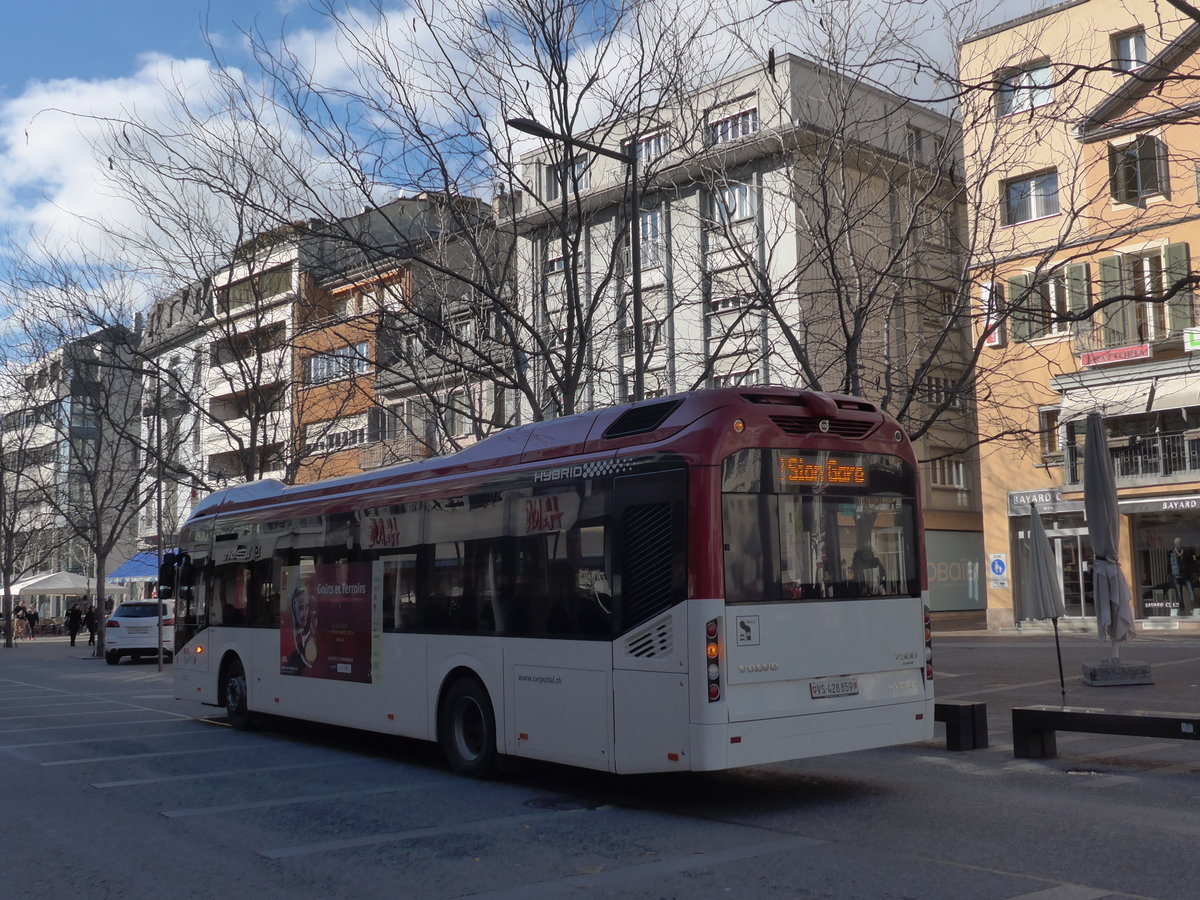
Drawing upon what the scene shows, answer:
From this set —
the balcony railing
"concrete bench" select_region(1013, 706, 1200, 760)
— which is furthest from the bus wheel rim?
the balcony railing

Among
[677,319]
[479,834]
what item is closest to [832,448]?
[479,834]

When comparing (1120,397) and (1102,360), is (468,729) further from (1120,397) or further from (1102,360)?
(1102,360)

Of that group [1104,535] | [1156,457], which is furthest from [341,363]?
[1156,457]

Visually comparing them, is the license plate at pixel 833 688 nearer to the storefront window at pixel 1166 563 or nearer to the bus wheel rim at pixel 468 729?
the bus wheel rim at pixel 468 729

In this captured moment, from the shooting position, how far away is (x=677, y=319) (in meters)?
38.6

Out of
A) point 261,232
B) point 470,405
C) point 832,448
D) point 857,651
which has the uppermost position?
point 261,232

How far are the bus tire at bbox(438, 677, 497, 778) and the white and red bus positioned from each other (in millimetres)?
21

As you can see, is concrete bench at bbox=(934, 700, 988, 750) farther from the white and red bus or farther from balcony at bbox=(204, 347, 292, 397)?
balcony at bbox=(204, 347, 292, 397)

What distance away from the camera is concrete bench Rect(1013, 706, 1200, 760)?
9773mm

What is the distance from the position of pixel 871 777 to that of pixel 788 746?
2166 millimetres

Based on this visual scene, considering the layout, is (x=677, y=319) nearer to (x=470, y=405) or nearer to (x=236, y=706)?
(x=470, y=405)

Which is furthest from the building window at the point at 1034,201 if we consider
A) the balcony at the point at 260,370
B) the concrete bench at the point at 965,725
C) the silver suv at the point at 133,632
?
the silver suv at the point at 133,632

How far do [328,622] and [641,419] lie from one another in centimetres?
561

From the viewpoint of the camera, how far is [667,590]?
29.1ft
